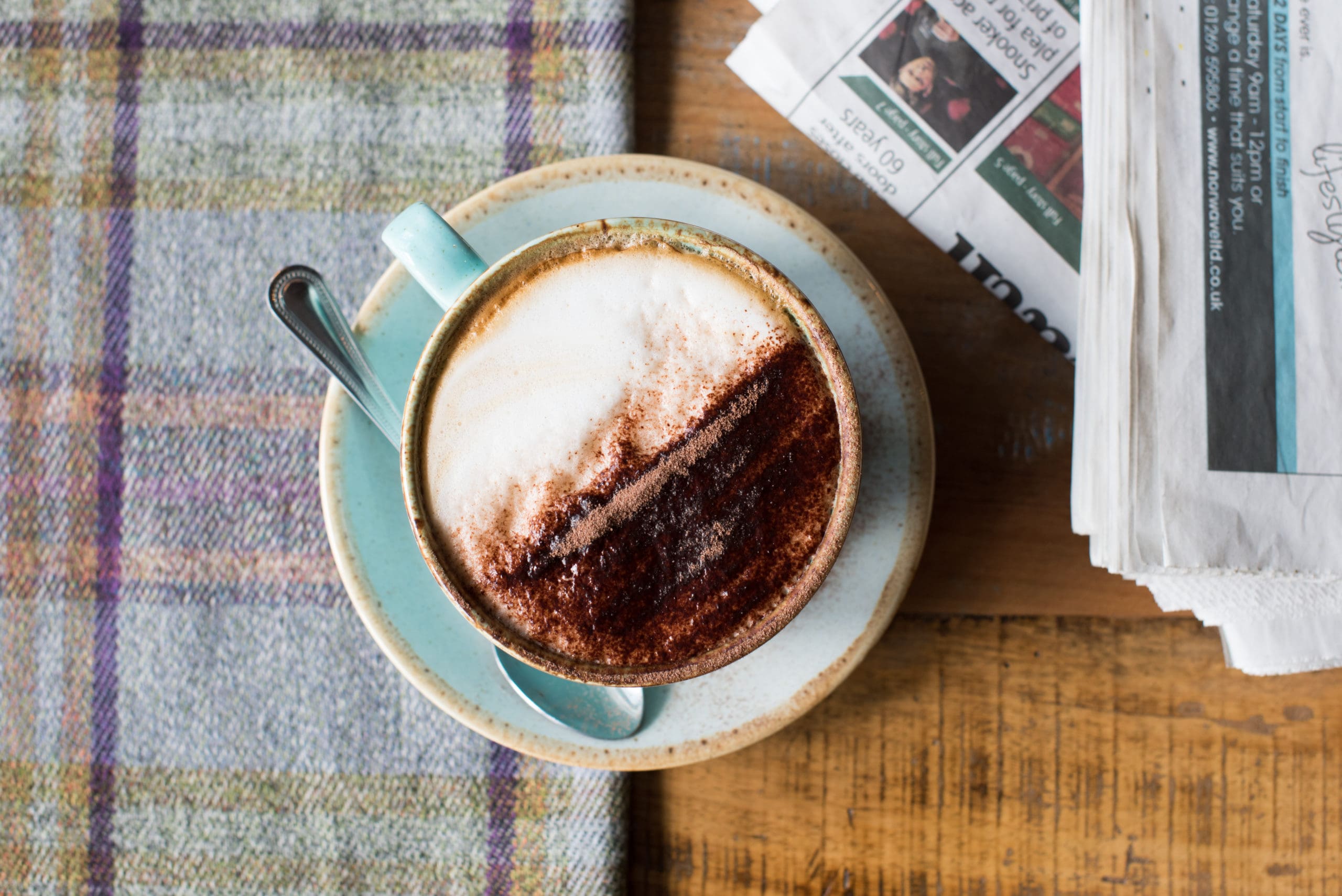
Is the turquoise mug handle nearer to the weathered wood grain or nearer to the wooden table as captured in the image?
the wooden table

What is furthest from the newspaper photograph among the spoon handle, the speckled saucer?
the spoon handle

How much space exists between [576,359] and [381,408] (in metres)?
0.19

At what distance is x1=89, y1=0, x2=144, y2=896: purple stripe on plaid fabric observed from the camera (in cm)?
85

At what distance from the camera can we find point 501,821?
2.76ft

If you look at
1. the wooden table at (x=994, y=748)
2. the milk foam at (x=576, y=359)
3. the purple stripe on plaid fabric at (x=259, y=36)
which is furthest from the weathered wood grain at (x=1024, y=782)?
the purple stripe on plaid fabric at (x=259, y=36)

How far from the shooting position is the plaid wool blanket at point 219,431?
2.77 ft

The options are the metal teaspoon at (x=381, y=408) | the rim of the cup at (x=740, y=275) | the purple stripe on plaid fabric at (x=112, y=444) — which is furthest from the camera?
the purple stripe on plaid fabric at (x=112, y=444)

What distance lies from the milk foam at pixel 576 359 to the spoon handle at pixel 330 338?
0.32 feet

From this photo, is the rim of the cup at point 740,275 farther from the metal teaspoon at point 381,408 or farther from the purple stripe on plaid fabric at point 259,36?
the purple stripe on plaid fabric at point 259,36

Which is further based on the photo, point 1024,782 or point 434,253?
point 1024,782

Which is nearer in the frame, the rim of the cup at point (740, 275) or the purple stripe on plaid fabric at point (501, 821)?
the rim of the cup at point (740, 275)

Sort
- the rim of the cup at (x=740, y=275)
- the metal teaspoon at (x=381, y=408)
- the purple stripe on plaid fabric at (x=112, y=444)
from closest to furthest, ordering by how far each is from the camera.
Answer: the rim of the cup at (x=740, y=275)
the metal teaspoon at (x=381, y=408)
the purple stripe on plaid fabric at (x=112, y=444)

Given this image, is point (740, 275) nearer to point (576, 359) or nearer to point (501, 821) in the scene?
point (576, 359)

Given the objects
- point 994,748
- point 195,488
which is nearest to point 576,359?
point 195,488
